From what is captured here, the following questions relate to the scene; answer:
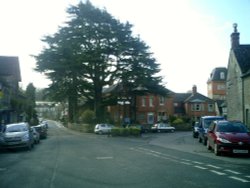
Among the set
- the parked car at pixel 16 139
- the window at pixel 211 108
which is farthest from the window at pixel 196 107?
the parked car at pixel 16 139

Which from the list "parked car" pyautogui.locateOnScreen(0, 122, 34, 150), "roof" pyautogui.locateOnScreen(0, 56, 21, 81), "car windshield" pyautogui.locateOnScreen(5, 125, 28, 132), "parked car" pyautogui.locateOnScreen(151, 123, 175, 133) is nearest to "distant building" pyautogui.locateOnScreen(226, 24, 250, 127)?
"car windshield" pyautogui.locateOnScreen(5, 125, 28, 132)

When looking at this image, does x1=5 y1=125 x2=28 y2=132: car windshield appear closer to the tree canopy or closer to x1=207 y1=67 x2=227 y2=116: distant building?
the tree canopy

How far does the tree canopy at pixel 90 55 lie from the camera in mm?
50344

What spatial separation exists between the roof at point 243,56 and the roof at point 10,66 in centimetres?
3285

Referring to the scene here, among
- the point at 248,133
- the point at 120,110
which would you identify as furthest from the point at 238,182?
the point at 120,110

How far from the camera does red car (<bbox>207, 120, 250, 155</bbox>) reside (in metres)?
19.2

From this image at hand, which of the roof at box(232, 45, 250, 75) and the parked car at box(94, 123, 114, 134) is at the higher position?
the roof at box(232, 45, 250, 75)

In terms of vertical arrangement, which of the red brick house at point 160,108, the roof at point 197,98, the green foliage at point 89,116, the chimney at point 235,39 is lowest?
the green foliage at point 89,116

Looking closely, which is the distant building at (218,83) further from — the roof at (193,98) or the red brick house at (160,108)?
the roof at (193,98)

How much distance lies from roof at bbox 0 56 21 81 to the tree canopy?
10.5m

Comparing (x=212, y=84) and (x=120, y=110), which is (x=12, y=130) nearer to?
(x=120, y=110)

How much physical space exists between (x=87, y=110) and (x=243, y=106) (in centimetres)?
2907

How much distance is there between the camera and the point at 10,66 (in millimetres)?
61125

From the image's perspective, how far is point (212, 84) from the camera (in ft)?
356
